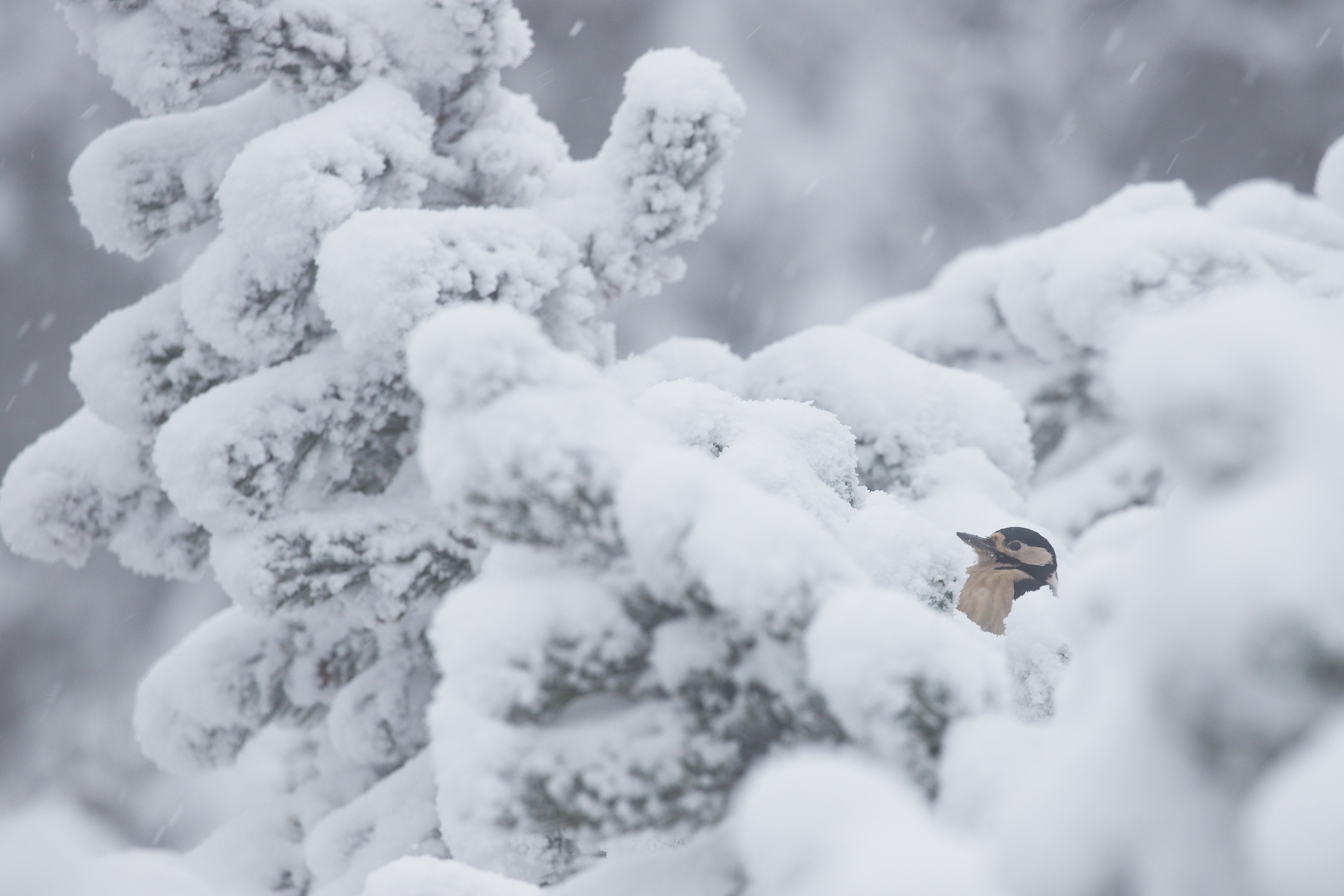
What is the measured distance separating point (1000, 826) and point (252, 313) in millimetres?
3079

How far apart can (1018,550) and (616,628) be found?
2.23 m

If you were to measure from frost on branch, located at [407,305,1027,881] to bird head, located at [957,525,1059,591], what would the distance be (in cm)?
190

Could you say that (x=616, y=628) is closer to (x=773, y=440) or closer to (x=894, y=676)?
(x=894, y=676)

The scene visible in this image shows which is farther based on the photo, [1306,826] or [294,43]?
[294,43]

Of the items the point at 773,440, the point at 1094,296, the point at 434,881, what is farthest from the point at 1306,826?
the point at 1094,296

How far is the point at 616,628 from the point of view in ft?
3.72

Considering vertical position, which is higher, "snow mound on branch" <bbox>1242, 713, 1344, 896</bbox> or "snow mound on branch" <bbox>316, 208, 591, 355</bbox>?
"snow mound on branch" <bbox>316, 208, 591, 355</bbox>

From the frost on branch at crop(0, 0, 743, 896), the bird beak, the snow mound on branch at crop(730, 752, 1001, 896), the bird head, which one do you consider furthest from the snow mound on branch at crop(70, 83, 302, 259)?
the snow mound on branch at crop(730, 752, 1001, 896)

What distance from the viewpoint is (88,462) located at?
3629 millimetres

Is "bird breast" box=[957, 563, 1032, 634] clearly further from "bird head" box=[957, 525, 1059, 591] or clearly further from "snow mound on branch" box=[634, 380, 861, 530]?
"snow mound on branch" box=[634, 380, 861, 530]

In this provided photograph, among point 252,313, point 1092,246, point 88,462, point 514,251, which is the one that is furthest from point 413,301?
point 1092,246

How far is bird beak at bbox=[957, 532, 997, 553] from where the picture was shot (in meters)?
2.89

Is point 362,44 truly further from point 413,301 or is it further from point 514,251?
point 413,301

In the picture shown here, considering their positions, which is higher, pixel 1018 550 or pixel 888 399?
pixel 888 399
